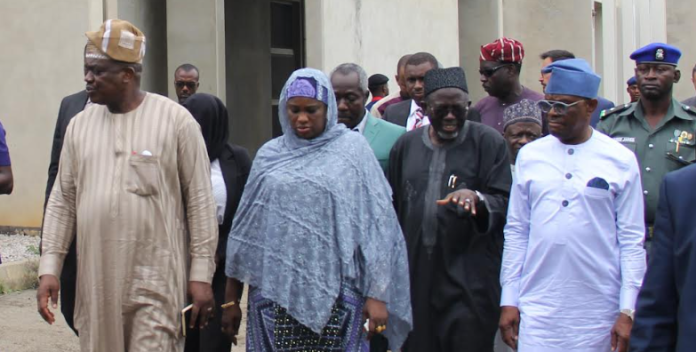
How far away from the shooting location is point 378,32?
12.9m

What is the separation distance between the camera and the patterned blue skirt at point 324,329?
467cm

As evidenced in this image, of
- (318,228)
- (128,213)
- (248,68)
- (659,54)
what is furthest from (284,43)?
(128,213)

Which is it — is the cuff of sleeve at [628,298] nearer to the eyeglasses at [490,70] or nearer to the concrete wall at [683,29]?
the eyeglasses at [490,70]

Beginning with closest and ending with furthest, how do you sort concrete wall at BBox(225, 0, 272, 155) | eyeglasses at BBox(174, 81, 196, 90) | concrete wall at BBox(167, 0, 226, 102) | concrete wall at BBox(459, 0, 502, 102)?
eyeglasses at BBox(174, 81, 196, 90)
concrete wall at BBox(167, 0, 226, 102)
concrete wall at BBox(225, 0, 272, 155)
concrete wall at BBox(459, 0, 502, 102)

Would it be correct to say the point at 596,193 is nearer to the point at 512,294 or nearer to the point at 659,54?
the point at 512,294

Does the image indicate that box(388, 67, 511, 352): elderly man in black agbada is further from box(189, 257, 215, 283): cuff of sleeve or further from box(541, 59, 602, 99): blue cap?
box(189, 257, 215, 283): cuff of sleeve

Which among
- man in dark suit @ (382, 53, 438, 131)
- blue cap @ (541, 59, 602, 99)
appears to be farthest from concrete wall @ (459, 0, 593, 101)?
blue cap @ (541, 59, 602, 99)

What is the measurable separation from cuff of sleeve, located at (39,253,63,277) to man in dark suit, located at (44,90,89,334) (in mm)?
665

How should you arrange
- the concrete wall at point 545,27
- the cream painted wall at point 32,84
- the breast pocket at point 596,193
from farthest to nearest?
the concrete wall at point 545,27 < the cream painted wall at point 32,84 < the breast pocket at point 596,193

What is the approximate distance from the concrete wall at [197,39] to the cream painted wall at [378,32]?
1.07 metres

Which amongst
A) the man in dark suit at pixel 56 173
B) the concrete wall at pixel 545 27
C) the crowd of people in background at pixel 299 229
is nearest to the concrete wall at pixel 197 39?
the man in dark suit at pixel 56 173

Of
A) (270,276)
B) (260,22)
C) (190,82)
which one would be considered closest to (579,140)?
(270,276)

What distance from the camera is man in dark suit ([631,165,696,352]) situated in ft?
9.89

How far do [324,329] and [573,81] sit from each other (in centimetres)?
159
